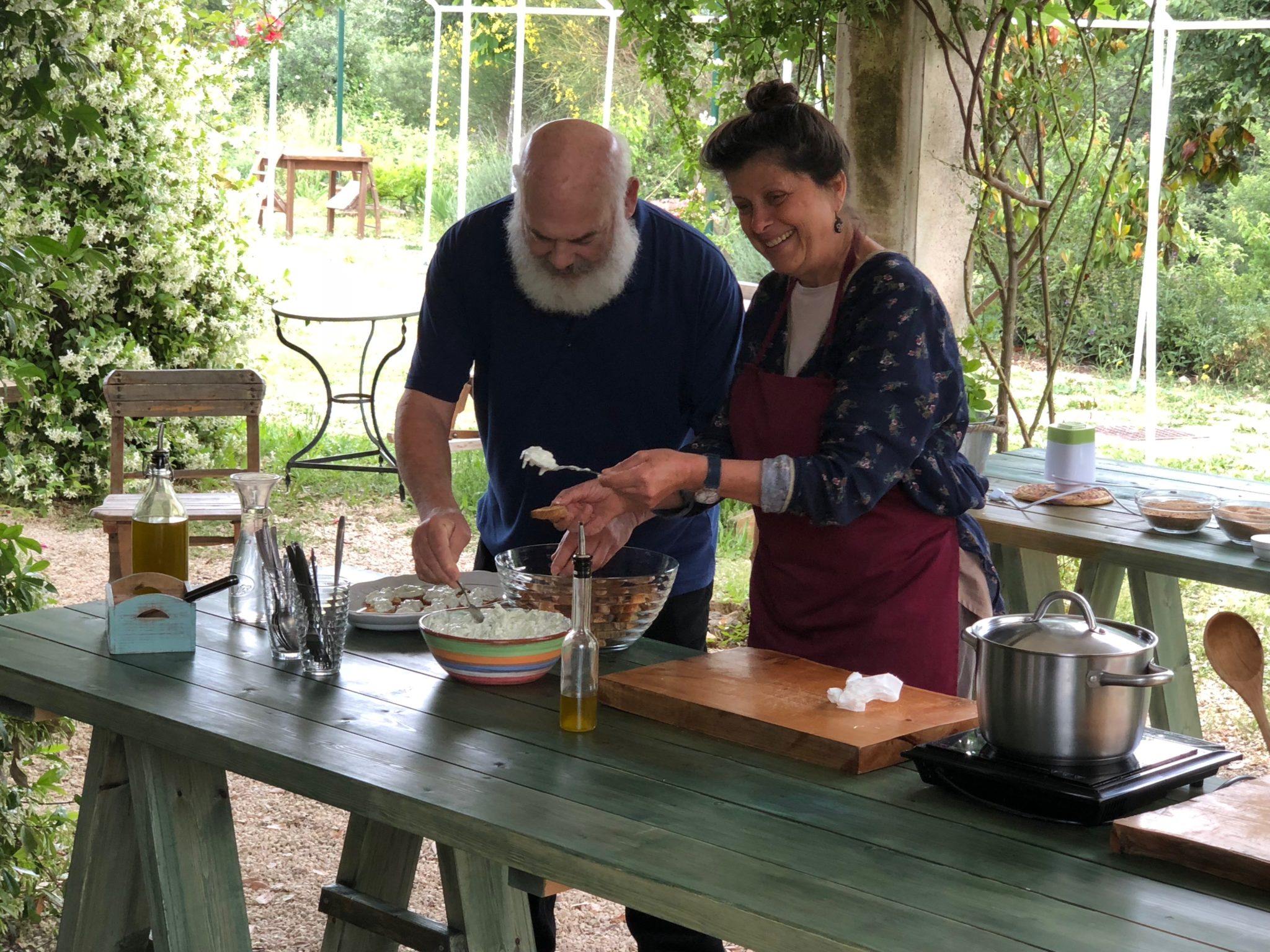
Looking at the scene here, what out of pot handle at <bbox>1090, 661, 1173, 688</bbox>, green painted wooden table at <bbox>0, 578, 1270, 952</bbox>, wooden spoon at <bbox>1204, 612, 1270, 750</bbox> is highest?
pot handle at <bbox>1090, 661, 1173, 688</bbox>

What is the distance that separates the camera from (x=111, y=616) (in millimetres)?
2195

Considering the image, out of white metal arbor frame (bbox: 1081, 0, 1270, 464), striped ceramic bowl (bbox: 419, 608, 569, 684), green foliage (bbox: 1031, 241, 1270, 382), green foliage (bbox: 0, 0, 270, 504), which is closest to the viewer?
striped ceramic bowl (bbox: 419, 608, 569, 684)

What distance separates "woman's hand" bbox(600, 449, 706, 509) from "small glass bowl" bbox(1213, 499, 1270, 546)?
1.68m

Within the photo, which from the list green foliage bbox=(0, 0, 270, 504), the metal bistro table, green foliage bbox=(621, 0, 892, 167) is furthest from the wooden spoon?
green foliage bbox=(0, 0, 270, 504)

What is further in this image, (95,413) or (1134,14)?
(1134,14)

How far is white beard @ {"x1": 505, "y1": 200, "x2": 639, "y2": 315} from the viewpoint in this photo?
8.61 feet

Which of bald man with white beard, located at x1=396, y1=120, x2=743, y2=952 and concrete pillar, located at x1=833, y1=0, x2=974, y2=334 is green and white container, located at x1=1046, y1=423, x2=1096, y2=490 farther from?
bald man with white beard, located at x1=396, y1=120, x2=743, y2=952

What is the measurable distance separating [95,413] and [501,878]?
526 centimetres

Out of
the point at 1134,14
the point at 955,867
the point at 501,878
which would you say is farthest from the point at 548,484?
the point at 1134,14

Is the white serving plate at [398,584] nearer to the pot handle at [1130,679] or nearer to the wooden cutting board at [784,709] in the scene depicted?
the wooden cutting board at [784,709]

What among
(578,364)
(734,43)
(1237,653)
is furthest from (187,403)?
(1237,653)

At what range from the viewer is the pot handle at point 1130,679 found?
1532 millimetres

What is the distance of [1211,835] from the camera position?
4.84 ft

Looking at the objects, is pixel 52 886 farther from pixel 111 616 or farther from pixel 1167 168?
pixel 1167 168
